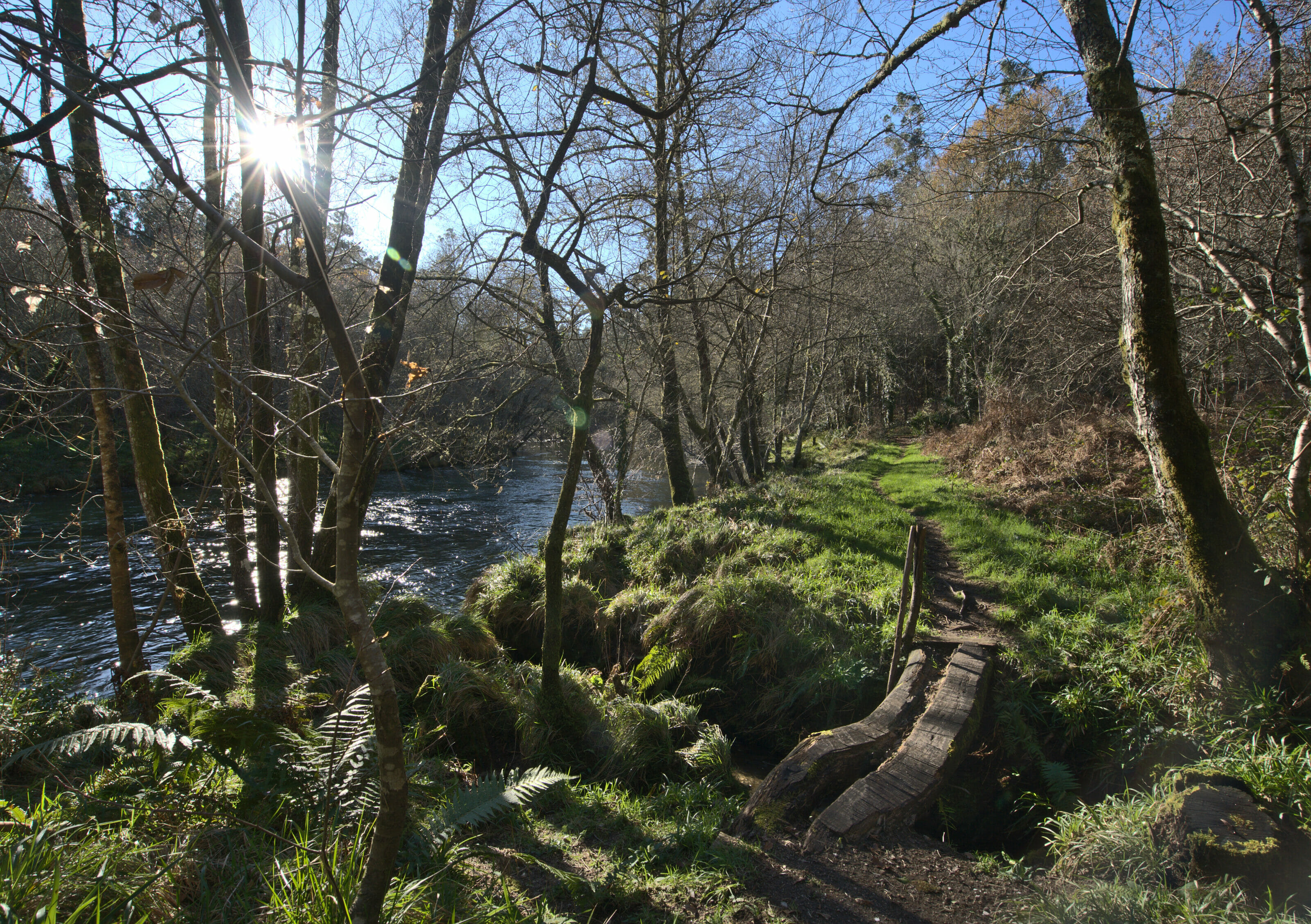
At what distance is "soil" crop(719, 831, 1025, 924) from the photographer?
308cm

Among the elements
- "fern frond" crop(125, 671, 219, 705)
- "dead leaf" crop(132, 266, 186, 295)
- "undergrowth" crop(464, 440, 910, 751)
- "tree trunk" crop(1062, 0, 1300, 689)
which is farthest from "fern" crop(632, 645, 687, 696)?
"dead leaf" crop(132, 266, 186, 295)

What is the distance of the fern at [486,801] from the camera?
320 centimetres

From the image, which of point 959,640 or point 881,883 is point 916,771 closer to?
point 881,883

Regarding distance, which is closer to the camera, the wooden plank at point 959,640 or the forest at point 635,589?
the forest at point 635,589

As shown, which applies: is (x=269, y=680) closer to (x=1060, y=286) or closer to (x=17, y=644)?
(x=17, y=644)

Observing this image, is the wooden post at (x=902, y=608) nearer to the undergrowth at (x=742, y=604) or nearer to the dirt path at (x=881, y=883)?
the undergrowth at (x=742, y=604)

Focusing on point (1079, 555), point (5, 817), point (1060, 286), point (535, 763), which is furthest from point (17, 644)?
point (1060, 286)

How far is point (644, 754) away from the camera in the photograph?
16.8 feet

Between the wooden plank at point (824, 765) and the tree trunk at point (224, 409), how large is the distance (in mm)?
3541

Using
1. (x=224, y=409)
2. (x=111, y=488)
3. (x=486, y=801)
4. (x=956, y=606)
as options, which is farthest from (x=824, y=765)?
(x=224, y=409)

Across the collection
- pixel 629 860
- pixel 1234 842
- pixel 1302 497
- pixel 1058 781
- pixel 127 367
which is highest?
pixel 127 367

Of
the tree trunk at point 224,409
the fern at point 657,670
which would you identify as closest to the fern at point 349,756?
the tree trunk at point 224,409

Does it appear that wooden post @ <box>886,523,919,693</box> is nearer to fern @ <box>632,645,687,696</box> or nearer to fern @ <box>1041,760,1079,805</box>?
fern @ <box>1041,760,1079,805</box>

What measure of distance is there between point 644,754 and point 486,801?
1965 millimetres
